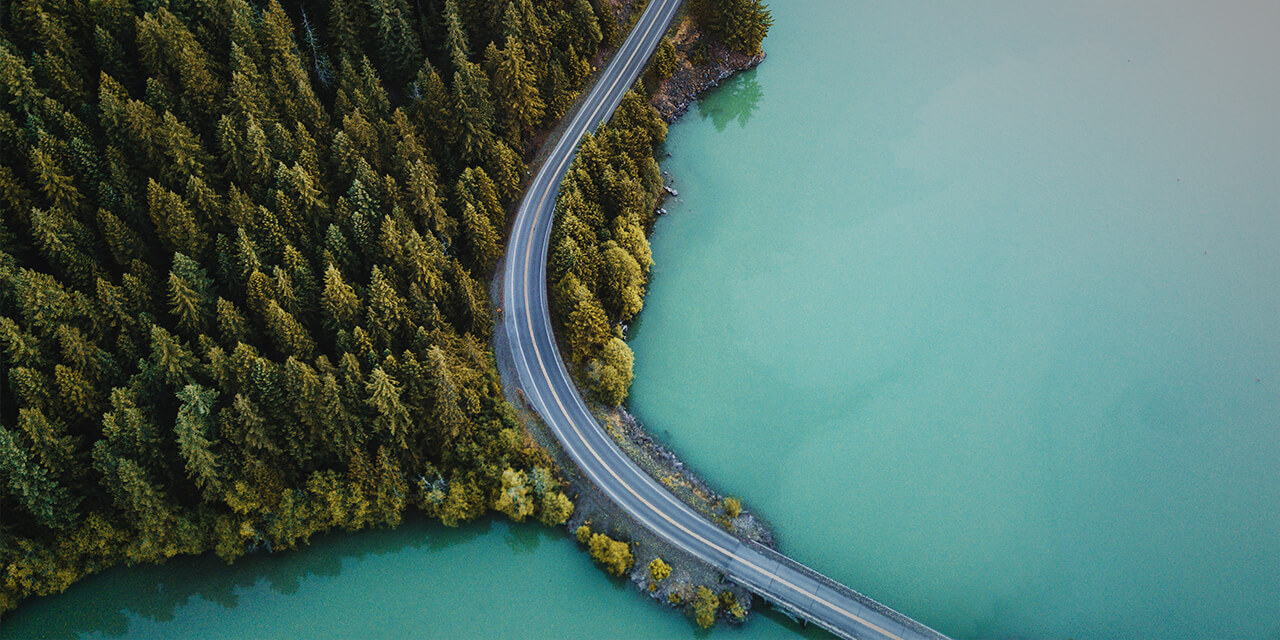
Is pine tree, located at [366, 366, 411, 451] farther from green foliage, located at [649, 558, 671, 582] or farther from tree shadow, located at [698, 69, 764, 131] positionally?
tree shadow, located at [698, 69, 764, 131]

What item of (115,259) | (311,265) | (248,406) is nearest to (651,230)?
(311,265)

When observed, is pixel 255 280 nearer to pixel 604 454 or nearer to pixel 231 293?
pixel 231 293

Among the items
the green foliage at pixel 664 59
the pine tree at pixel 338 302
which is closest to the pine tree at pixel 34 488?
the pine tree at pixel 338 302

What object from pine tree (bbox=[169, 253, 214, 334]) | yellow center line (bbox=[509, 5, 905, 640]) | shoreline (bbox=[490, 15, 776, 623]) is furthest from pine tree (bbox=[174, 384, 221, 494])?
yellow center line (bbox=[509, 5, 905, 640])

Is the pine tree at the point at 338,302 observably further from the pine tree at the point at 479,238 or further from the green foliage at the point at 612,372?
the green foliage at the point at 612,372

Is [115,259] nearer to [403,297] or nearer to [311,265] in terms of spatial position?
[311,265]

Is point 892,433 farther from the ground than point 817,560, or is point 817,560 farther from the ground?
point 892,433

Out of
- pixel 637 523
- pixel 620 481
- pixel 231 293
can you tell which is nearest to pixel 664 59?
pixel 620 481
